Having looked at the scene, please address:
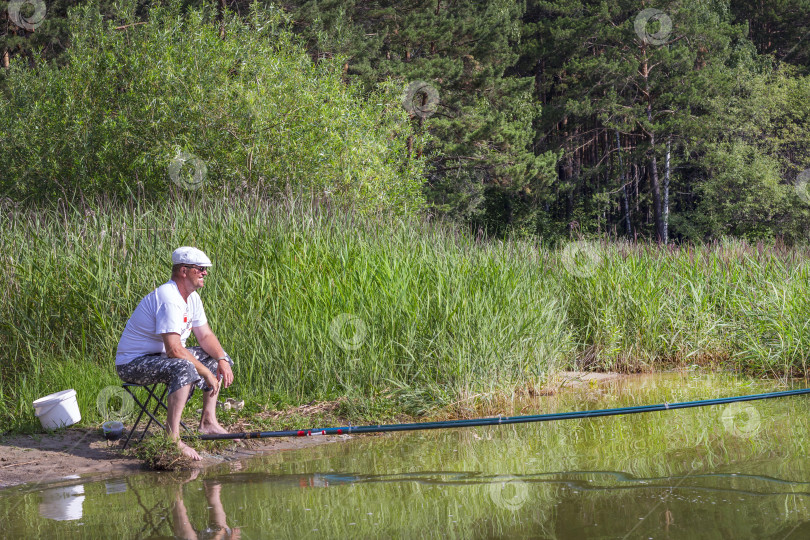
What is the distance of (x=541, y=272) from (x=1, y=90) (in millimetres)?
15610

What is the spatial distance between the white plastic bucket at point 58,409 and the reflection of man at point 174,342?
762mm

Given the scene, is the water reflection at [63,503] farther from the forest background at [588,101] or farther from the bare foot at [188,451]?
the forest background at [588,101]

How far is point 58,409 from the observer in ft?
18.4

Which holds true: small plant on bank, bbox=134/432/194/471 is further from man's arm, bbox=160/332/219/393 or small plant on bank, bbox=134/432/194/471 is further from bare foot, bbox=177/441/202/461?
man's arm, bbox=160/332/219/393

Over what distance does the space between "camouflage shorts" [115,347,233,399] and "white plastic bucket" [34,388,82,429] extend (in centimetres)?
78

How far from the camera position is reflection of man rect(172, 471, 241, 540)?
12.0 ft

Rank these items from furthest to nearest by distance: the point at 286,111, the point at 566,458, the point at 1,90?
1. the point at 1,90
2. the point at 286,111
3. the point at 566,458

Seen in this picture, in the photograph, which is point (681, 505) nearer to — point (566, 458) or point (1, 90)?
point (566, 458)

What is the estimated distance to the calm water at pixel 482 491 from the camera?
3654 mm

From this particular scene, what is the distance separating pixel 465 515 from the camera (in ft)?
12.6

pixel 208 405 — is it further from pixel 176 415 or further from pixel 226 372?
pixel 176 415

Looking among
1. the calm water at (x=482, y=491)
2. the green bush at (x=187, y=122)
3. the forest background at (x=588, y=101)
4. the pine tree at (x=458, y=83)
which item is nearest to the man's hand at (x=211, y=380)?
the calm water at (x=482, y=491)

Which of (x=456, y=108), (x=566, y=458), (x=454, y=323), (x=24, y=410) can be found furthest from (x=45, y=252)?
(x=456, y=108)

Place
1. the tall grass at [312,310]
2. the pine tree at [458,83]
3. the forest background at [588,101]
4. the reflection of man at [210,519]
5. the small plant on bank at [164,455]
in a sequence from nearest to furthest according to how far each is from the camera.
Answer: the reflection of man at [210,519], the small plant on bank at [164,455], the tall grass at [312,310], the pine tree at [458,83], the forest background at [588,101]
